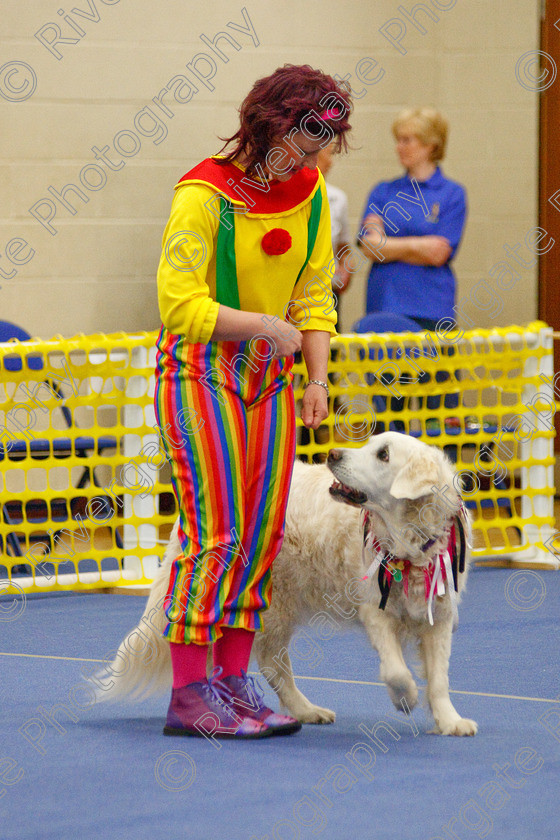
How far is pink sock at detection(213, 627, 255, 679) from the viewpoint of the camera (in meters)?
2.65

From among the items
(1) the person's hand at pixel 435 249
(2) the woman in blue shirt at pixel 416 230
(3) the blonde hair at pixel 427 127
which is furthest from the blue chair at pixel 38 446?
(3) the blonde hair at pixel 427 127

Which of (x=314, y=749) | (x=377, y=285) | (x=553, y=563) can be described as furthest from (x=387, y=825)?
(x=377, y=285)

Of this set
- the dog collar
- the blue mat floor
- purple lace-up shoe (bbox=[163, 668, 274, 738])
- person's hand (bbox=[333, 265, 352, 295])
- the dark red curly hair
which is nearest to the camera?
the blue mat floor

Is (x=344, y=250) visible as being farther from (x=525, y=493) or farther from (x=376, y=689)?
(x=376, y=689)

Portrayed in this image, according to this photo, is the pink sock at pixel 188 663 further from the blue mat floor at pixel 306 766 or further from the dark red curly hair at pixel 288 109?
the dark red curly hair at pixel 288 109

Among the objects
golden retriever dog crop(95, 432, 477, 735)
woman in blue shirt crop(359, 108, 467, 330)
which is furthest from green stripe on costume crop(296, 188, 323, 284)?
woman in blue shirt crop(359, 108, 467, 330)

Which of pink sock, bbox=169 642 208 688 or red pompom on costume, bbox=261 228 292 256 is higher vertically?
red pompom on costume, bbox=261 228 292 256

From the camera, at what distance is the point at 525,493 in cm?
508

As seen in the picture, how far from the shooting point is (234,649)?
8.68 feet

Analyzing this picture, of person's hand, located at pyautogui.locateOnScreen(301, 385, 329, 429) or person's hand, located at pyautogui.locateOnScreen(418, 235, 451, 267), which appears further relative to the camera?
person's hand, located at pyautogui.locateOnScreen(418, 235, 451, 267)

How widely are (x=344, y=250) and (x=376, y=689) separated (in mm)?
3305

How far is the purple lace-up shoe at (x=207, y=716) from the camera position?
2.58 metres

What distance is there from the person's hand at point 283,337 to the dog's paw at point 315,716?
35.3 inches

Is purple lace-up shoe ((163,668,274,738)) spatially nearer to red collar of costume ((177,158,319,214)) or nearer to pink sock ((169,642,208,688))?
pink sock ((169,642,208,688))
